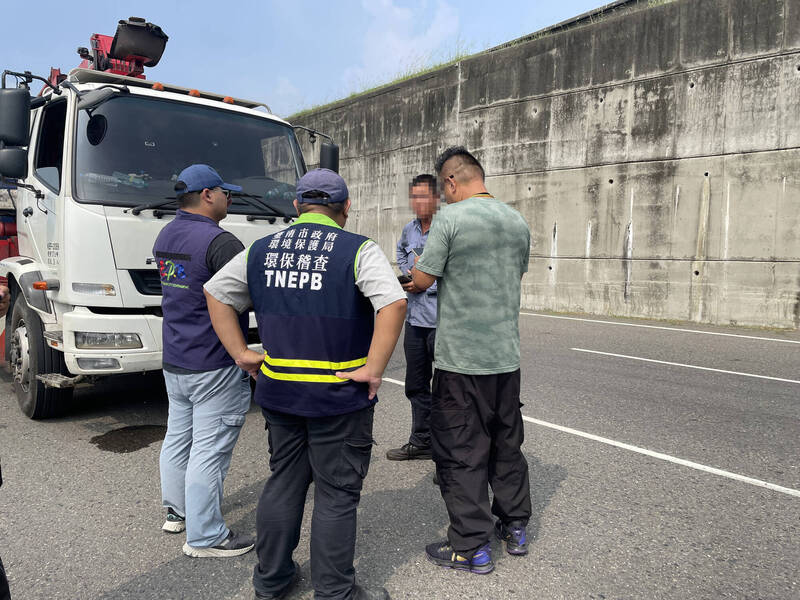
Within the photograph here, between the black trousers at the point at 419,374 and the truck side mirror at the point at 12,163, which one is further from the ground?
the truck side mirror at the point at 12,163

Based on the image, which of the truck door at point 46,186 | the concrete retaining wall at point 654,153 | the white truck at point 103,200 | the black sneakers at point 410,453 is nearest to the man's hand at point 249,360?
the black sneakers at point 410,453

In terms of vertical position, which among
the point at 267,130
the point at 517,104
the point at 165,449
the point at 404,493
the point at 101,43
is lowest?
the point at 404,493

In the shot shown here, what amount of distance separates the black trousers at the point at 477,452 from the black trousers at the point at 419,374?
44.2 inches

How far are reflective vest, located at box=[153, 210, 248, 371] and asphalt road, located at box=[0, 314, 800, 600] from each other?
962 mm

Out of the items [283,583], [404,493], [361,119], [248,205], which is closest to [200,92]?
[248,205]

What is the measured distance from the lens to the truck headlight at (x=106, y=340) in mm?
4219

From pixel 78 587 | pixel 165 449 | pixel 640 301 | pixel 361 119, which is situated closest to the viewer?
pixel 78 587

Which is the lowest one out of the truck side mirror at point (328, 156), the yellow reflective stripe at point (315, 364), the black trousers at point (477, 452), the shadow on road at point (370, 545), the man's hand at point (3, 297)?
the shadow on road at point (370, 545)

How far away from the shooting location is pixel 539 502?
3533 millimetres

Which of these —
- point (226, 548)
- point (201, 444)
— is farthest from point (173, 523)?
point (201, 444)

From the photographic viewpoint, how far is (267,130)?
5531mm

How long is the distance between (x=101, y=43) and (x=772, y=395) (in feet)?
24.8

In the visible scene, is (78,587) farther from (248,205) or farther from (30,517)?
(248,205)

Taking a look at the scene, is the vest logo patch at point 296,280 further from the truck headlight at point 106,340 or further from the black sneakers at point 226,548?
the truck headlight at point 106,340
